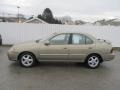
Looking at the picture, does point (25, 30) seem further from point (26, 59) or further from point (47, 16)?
point (47, 16)

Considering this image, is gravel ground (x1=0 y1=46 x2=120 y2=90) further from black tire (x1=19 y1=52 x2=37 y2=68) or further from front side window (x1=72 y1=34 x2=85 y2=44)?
front side window (x1=72 y1=34 x2=85 y2=44)

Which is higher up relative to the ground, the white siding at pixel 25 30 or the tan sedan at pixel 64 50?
the white siding at pixel 25 30

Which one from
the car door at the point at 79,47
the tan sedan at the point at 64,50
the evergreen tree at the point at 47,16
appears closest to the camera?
the tan sedan at the point at 64,50

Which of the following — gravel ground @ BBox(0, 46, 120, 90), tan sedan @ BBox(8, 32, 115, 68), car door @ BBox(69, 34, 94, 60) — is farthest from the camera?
car door @ BBox(69, 34, 94, 60)

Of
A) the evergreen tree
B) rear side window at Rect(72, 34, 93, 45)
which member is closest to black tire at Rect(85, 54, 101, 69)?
rear side window at Rect(72, 34, 93, 45)

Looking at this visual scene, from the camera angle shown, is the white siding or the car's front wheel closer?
the car's front wheel

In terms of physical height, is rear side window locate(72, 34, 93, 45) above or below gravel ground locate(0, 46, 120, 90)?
above

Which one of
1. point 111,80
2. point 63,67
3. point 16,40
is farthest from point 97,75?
point 16,40

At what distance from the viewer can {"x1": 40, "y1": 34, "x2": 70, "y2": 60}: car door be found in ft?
23.6

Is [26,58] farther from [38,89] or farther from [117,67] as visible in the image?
[117,67]

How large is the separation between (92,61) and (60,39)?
5.32 ft

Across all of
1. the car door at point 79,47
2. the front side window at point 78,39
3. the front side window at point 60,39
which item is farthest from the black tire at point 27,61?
the front side window at point 78,39

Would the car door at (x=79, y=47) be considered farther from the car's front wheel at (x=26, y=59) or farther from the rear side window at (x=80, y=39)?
the car's front wheel at (x=26, y=59)

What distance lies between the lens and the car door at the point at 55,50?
720 cm
